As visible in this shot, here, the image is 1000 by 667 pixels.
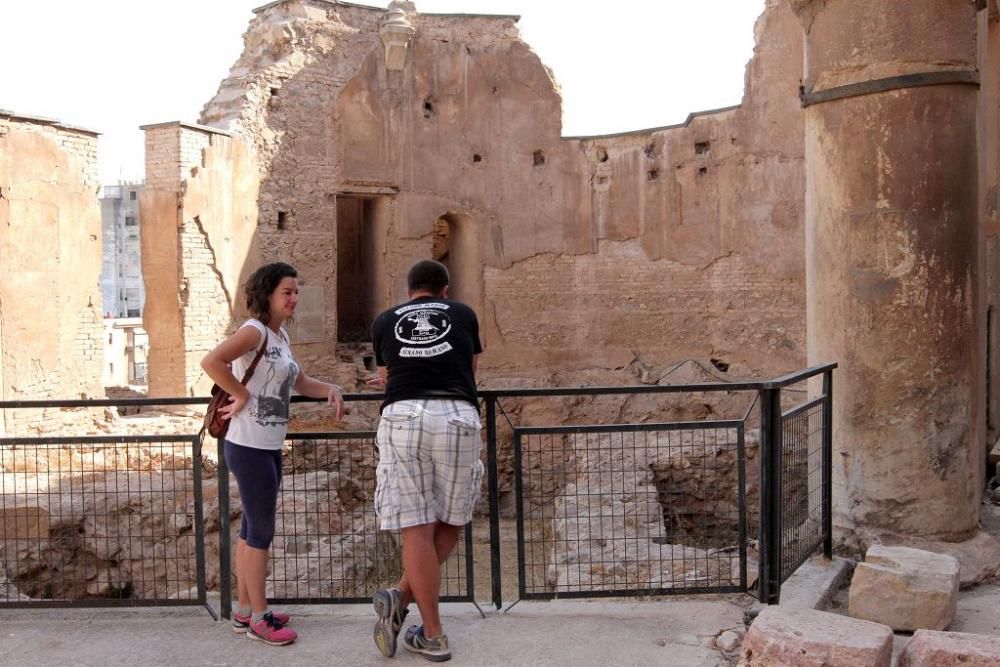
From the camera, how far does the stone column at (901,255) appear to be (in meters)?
5.88

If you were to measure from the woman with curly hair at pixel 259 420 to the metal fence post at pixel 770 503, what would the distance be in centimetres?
225

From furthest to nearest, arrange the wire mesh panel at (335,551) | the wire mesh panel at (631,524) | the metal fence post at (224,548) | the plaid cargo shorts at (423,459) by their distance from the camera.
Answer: the wire mesh panel at (335,551) → the wire mesh panel at (631,524) → the metal fence post at (224,548) → the plaid cargo shorts at (423,459)

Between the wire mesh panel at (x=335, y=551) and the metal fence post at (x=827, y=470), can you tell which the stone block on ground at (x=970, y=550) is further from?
the wire mesh panel at (x=335, y=551)

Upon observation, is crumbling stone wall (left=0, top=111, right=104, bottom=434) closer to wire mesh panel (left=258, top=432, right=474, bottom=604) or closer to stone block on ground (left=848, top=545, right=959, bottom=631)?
wire mesh panel (left=258, top=432, right=474, bottom=604)

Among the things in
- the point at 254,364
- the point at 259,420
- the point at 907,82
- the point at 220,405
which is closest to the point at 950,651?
the point at 259,420

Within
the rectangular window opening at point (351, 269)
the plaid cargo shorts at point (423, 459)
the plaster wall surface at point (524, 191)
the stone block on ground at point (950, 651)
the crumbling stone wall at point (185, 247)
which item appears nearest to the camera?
the stone block on ground at point (950, 651)

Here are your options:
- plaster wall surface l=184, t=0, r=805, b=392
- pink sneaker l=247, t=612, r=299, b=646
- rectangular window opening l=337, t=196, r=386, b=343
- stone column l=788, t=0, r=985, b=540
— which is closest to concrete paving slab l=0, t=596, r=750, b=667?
pink sneaker l=247, t=612, r=299, b=646

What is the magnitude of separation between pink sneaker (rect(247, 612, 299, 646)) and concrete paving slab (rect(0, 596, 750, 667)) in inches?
1.3

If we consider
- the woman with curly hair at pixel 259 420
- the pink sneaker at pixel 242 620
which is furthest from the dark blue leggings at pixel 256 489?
the pink sneaker at pixel 242 620

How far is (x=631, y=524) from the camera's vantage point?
844 cm

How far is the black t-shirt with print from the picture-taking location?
4.04m

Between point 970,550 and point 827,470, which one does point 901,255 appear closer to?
point 827,470

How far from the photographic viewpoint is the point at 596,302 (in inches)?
675

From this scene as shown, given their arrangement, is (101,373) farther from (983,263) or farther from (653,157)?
(983,263)
